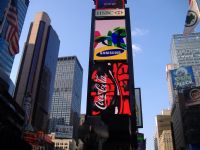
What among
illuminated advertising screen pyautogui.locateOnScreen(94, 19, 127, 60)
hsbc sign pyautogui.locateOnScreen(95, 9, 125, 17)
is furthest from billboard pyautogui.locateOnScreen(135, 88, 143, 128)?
illuminated advertising screen pyautogui.locateOnScreen(94, 19, 127, 60)

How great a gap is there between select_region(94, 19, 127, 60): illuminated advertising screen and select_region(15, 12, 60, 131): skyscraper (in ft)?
401

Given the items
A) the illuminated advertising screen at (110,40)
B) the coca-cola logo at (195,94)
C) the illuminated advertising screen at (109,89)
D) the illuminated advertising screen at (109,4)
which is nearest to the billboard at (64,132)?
the coca-cola logo at (195,94)

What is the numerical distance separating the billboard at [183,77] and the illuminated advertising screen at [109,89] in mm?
85947

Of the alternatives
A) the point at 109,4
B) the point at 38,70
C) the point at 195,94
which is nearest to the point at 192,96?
the point at 195,94

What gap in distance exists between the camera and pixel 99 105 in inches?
1443

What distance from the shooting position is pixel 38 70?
174m

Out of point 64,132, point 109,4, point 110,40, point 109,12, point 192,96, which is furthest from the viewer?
point 64,132

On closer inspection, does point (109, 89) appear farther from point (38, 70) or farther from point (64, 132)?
point (64, 132)

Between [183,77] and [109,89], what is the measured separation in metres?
90.7

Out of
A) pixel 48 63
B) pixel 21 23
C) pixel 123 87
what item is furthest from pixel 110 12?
pixel 48 63

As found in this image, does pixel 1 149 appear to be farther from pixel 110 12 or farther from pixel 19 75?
pixel 19 75

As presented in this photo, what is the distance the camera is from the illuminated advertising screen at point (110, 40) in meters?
40.8

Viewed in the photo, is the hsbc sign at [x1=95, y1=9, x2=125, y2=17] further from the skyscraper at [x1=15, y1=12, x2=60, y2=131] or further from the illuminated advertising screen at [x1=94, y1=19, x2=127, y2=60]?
the skyscraper at [x1=15, y1=12, x2=60, y2=131]

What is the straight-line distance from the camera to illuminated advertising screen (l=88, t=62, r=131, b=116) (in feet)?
118
